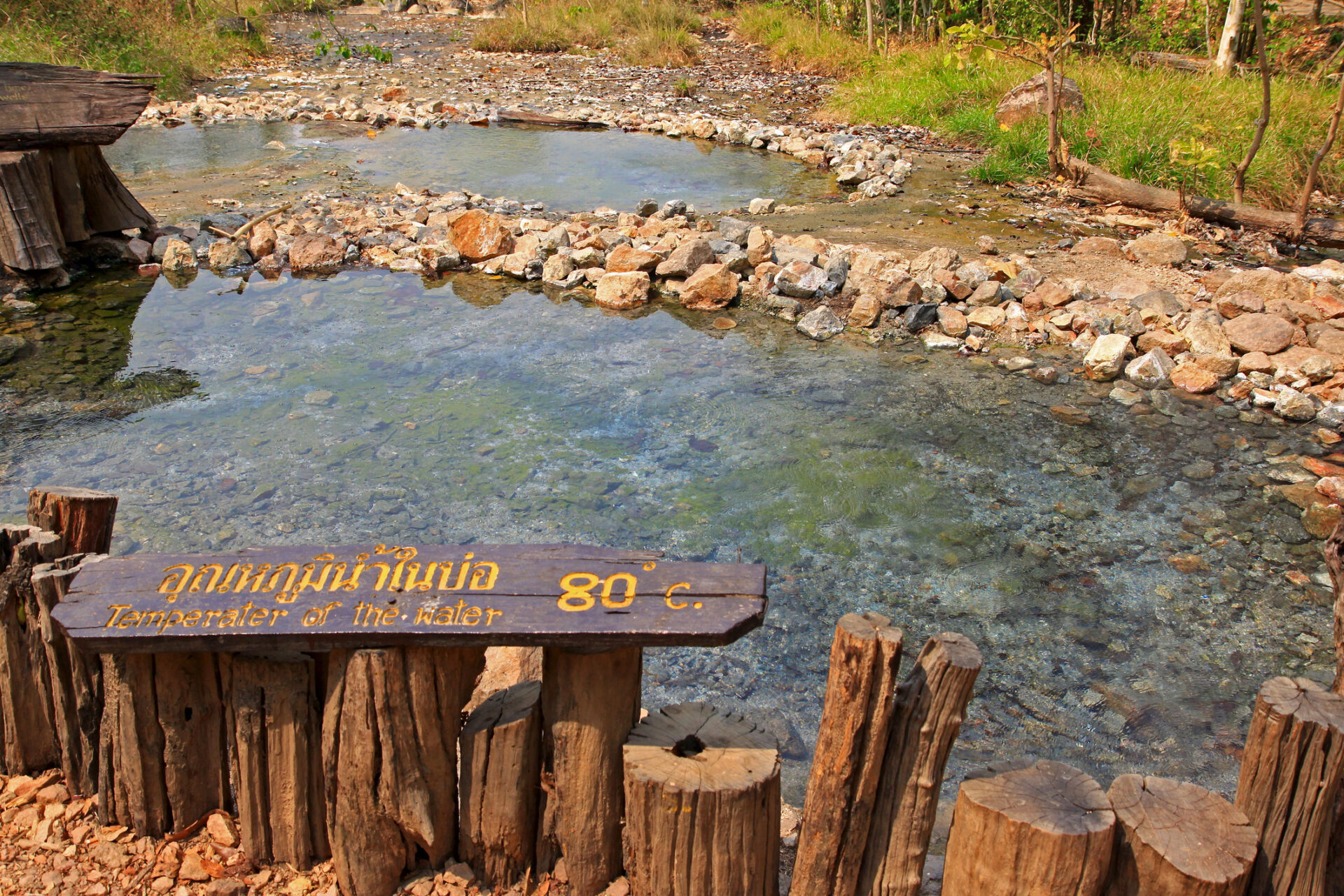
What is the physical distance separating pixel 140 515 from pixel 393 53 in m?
20.4

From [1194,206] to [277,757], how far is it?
9125 millimetres

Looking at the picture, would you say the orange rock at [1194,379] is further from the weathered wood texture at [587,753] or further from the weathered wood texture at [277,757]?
the weathered wood texture at [277,757]

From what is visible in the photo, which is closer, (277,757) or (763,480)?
(277,757)

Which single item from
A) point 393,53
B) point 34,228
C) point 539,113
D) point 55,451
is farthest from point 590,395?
point 393,53

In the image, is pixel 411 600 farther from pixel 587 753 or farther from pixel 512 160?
pixel 512 160

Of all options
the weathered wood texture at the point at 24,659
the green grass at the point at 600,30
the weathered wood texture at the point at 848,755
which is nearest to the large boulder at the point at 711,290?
the weathered wood texture at the point at 24,659

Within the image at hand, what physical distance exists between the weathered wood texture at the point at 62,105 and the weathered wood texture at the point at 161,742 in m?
6.76

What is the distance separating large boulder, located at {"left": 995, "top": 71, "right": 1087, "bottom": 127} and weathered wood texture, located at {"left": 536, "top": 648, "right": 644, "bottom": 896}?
34.3 feet

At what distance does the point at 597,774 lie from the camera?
6.91ft

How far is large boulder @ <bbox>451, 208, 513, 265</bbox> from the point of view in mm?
8031

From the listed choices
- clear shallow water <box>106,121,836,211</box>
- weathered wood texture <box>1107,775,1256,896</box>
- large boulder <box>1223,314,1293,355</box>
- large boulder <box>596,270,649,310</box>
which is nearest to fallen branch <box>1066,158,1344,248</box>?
large boulder <box>1223,314,1293,355</box>

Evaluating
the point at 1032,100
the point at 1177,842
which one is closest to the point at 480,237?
the point at 1032,100

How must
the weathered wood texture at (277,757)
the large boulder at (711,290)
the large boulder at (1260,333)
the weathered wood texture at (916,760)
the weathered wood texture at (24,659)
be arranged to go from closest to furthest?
the weathered wood texture at (916,760), the weathered wood texture at (277,757), the weathered wood texture at (24,659), the large boulder at (1260,333), the large boulder at (711,290)

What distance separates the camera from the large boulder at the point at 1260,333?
5941 millimetres
